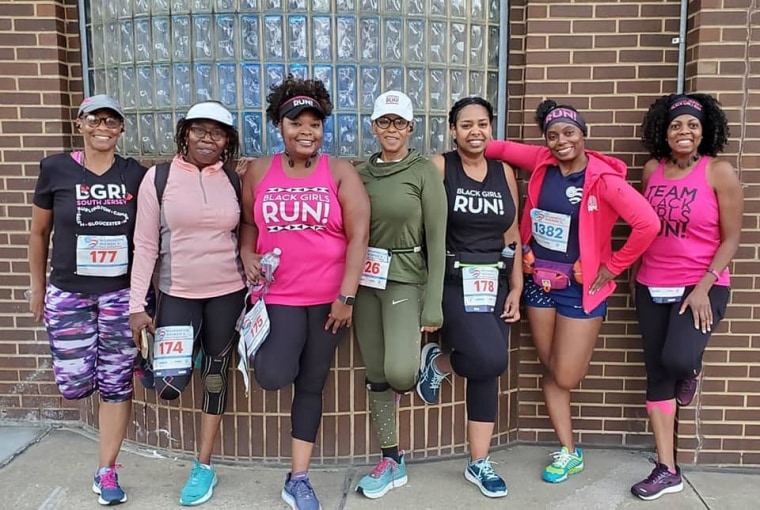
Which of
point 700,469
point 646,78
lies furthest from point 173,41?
point 700,469

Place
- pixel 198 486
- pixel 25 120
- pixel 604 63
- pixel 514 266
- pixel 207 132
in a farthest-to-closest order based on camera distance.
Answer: pixel 25 120
pixel 604 63
pixel 514 266
pixel 198 486
pixel 207 132

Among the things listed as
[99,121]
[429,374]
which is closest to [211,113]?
[99,121]

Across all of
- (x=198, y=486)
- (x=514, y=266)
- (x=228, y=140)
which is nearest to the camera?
(x=228, y=140)

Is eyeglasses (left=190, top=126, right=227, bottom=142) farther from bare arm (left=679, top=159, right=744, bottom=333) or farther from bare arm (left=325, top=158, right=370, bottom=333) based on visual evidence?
bare arm (left=679, top=159, right=744, bottom=333)

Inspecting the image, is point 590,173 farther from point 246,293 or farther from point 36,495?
point 36,495

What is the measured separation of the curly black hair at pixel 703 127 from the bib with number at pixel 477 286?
41.3 inches

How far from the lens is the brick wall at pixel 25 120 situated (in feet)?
12.8

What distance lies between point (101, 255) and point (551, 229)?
7.04 feet

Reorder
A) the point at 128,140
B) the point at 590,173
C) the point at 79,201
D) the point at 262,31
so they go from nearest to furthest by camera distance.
→ the point at 79,201, the point at 590,173, the point at 262,31, the point at 128,140

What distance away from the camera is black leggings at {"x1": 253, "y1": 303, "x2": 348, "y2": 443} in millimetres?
3092

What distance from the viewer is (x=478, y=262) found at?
3303mm

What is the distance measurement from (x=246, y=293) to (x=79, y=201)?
86 cm

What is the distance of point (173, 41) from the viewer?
143 inches

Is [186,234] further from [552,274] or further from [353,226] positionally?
[552,274]
